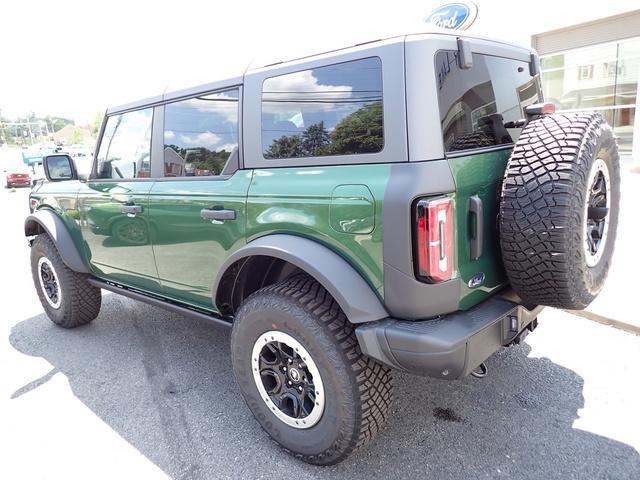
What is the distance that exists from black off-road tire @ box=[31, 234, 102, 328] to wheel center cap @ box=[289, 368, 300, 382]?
8.51ft

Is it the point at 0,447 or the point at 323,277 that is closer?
the point at 323,277

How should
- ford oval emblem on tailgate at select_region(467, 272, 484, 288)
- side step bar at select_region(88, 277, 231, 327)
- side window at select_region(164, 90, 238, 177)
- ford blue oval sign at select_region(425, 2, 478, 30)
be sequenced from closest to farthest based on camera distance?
ford oval emblem on tailgate at select_region(467, 272, 484, 288), side window at select_region(164, 90, 238, 177), side step bar at select_region(88, 277, 231, 327), ford blue oval sign at select_region(425, 2, 478, 30)

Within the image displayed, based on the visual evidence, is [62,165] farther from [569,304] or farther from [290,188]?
[569,304]

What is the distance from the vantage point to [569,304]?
2.15 meters

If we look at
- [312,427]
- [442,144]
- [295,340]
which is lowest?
[312,427]

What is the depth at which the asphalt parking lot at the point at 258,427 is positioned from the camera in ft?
8.04

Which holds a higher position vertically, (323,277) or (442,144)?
(442,144)

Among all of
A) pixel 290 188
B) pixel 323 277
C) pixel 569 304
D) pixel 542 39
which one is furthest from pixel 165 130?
pixel 542 39

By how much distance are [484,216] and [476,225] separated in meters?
0.14

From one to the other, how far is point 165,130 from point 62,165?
1.48m

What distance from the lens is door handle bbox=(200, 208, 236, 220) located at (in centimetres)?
262

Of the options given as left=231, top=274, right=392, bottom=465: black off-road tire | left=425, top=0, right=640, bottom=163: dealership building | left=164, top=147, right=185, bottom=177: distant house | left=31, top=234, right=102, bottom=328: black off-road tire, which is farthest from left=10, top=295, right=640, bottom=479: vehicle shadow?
left=425, top=0, right=640, bottom=163: dealership building

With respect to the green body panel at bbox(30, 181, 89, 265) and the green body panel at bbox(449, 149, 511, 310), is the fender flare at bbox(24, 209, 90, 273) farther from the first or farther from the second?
the green body panel at bbox(449, 149, 511, 310)

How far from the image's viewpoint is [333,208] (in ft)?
7.07
